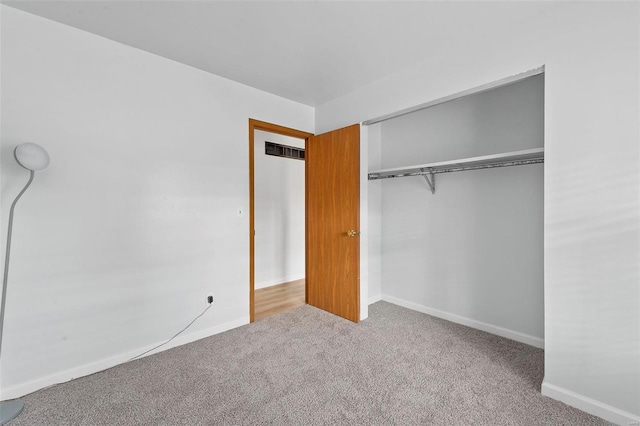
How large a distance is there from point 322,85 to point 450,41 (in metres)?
1.27

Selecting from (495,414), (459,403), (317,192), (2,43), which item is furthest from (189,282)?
(495,414)

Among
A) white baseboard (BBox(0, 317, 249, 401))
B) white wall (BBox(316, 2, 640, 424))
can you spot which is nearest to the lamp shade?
white baseboard (BBox(0, 317, 249, 401))

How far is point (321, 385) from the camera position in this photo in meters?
1.97

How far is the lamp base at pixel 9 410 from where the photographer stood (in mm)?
1671

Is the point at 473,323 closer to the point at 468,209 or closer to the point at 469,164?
the point at 468,209

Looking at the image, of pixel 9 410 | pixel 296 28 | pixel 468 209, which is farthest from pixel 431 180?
pixel 9 410

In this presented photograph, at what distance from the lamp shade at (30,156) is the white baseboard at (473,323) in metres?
3.53

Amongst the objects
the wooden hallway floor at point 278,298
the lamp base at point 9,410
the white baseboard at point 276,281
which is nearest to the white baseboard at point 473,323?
the wooden hallway floor at point 278,298

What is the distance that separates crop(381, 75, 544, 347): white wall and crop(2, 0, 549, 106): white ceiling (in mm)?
825

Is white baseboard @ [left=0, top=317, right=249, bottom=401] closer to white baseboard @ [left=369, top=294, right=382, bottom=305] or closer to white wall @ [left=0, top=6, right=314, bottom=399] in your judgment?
white wall @ [left=0, top=6, right=314, bottom=399]

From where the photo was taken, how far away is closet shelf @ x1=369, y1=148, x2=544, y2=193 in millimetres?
2192

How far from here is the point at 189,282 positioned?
2.66 m

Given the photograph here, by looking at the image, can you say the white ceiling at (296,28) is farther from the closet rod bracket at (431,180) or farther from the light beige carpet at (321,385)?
the light beige carpet at (321,385)

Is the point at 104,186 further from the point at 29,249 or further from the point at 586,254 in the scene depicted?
the point at 586,254
